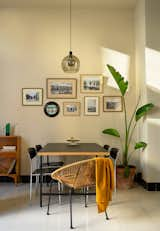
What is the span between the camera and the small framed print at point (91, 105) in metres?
5.32

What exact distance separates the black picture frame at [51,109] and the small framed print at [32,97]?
0.14 meters

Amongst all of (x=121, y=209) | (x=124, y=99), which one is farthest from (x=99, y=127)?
(x=121, y=209)

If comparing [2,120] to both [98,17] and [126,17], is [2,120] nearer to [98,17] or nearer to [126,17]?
[98,17]

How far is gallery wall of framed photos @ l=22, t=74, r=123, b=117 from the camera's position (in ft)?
17.4

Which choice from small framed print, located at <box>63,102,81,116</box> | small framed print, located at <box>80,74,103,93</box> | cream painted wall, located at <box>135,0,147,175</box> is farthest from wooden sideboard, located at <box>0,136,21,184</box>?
cream painted wall, located at <box>135,0,147,175</box>

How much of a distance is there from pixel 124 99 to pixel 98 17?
1732mm

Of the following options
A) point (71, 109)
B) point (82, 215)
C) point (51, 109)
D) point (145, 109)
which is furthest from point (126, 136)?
point (82, 215)

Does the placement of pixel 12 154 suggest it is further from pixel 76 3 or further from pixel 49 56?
pixel 76 3

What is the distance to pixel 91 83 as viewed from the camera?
17.5 ft

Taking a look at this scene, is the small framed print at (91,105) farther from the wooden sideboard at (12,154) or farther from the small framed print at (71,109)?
the wooden sideboard at (12,154)

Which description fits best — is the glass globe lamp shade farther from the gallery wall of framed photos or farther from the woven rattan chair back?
the woven rattan chair back

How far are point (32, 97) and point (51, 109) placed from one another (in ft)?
1.45

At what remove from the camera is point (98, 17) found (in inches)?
213

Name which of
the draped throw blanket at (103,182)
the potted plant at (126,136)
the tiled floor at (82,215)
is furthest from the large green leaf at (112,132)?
the draped throw blanket at (103,182)
